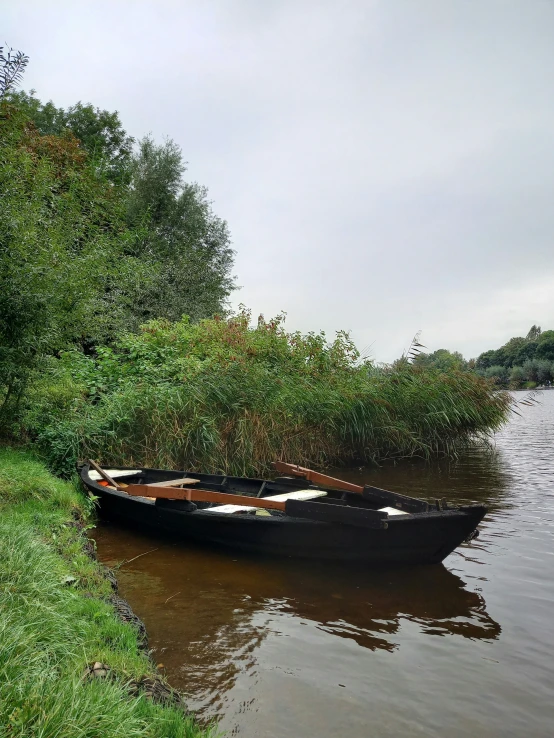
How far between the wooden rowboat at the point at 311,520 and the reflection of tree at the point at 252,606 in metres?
0.24

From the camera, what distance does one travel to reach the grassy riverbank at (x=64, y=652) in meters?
2.15

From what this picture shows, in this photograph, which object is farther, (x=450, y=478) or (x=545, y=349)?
Answer: (x=545, y=349)

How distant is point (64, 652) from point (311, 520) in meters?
3.10

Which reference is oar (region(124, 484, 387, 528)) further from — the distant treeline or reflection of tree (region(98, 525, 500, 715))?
the distant treeline

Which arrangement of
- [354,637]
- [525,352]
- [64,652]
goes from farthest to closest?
[525,352], [354,637], [64,652]

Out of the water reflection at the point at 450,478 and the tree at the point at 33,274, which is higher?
the tree at the point at 33,274

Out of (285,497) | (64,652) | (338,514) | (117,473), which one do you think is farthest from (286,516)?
A: (117,473)

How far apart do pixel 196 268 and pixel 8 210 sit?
1718cm

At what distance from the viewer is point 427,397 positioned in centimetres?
1362

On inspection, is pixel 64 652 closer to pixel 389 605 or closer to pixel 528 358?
pixel 389 605

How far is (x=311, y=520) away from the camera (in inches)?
219

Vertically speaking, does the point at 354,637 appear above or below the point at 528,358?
below

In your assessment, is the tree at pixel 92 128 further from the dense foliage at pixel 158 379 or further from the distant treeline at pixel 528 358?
the distant treeline at pixel 528 358

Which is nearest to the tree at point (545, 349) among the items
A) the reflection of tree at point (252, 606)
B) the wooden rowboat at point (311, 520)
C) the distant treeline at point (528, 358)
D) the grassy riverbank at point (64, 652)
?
the distant treeline at point (528, 358)
